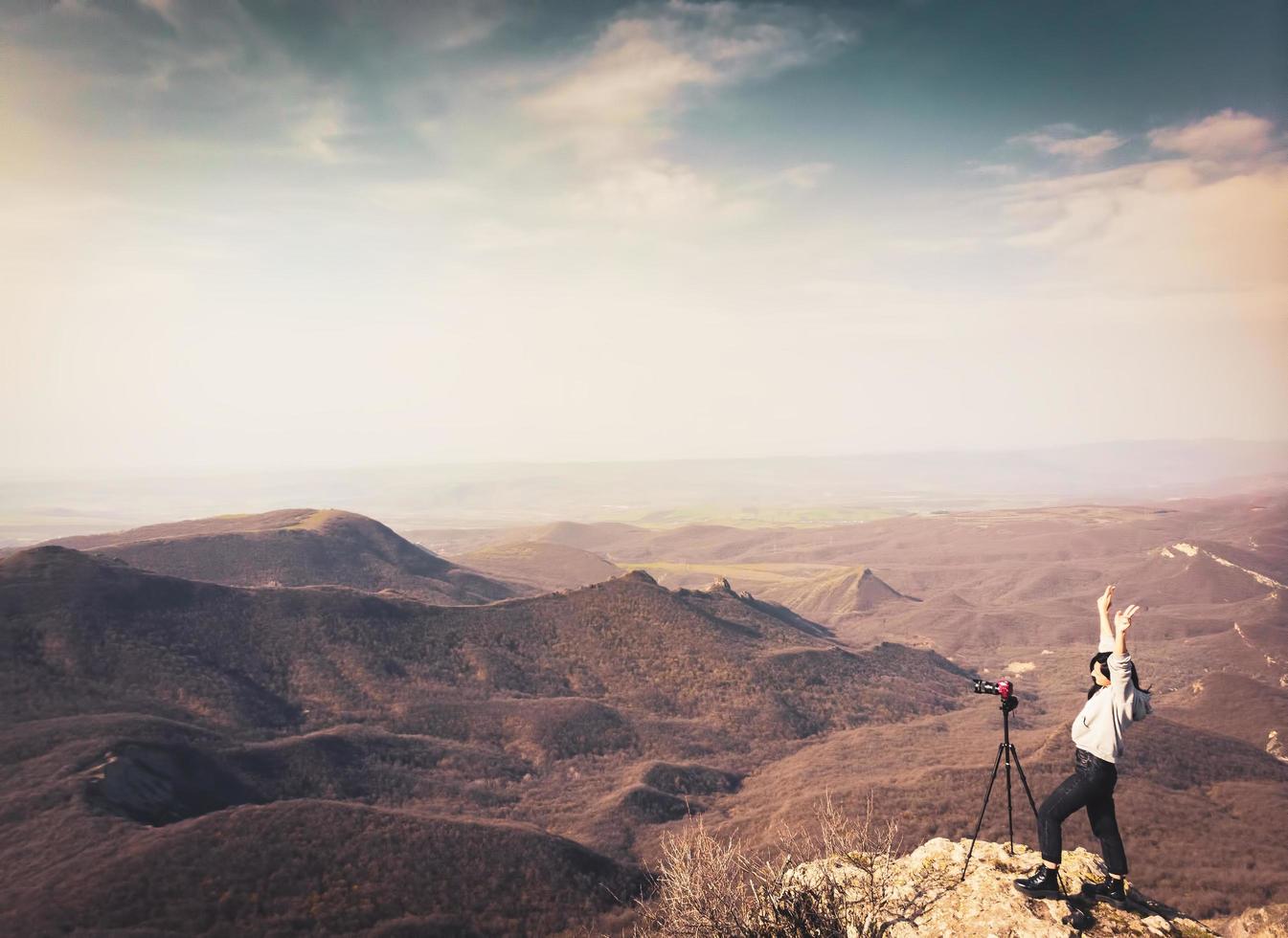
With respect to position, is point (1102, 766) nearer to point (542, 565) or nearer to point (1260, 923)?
point (1260, 923)

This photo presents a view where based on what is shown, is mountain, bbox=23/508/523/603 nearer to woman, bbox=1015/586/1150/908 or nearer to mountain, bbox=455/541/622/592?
mountain, bbox=455/541/622/592

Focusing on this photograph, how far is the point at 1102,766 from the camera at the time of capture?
854cm

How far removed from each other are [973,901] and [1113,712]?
3259 mm

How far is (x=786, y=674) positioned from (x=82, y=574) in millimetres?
64543

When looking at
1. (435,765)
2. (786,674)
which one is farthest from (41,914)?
(786,674)

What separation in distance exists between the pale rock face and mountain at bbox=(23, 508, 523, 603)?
88495 mm

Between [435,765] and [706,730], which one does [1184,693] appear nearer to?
[706,730]

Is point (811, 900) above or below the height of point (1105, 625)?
below

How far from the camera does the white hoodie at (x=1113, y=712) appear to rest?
27.3ft

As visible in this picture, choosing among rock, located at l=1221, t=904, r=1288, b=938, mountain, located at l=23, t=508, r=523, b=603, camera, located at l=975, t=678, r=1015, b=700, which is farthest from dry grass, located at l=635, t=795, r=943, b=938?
mountain, located at l=23, t=508, r=523, b=603

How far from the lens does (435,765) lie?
49.2 m

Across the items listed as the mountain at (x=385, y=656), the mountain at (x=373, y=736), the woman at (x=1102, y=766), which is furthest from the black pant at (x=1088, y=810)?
the mountain at (x=385, y=656)

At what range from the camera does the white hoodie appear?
8312 mm

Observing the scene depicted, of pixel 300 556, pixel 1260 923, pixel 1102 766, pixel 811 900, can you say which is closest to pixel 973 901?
pixel 811 900
